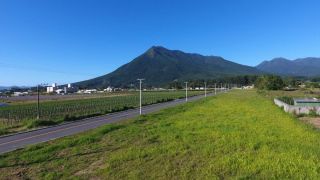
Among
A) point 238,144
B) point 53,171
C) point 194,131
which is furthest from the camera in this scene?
point 194,131

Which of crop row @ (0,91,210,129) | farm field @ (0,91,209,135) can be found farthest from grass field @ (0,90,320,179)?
crop row @ (0,91,210,129)

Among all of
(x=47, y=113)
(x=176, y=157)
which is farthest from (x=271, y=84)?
(x=176, y=157)

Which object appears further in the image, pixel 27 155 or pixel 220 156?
pixel 27 155

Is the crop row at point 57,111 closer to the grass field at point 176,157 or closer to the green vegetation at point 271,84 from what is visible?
the grass field at point 176,157

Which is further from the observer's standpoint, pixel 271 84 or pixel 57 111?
pixel 271 84

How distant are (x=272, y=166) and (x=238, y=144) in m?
4.09

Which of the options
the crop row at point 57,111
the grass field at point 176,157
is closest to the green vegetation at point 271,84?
the crop row at point 57,111

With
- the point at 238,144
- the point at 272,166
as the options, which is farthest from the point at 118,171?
the point at 238,144

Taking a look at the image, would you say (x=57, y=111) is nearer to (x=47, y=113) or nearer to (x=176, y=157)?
(x=47, y=113)

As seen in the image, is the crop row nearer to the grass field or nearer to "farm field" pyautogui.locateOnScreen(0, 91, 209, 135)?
"farm field" pyautogui.locateOnScreen(0, 91, 209, 135)

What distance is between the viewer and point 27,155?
46.1 ft

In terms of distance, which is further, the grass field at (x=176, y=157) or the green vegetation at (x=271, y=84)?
the green vegetation at (x=271, y=84)

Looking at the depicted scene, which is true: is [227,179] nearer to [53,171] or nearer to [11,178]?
[53,171]

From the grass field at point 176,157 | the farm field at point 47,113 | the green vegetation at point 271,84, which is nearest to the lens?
the grass field at point 176,157
